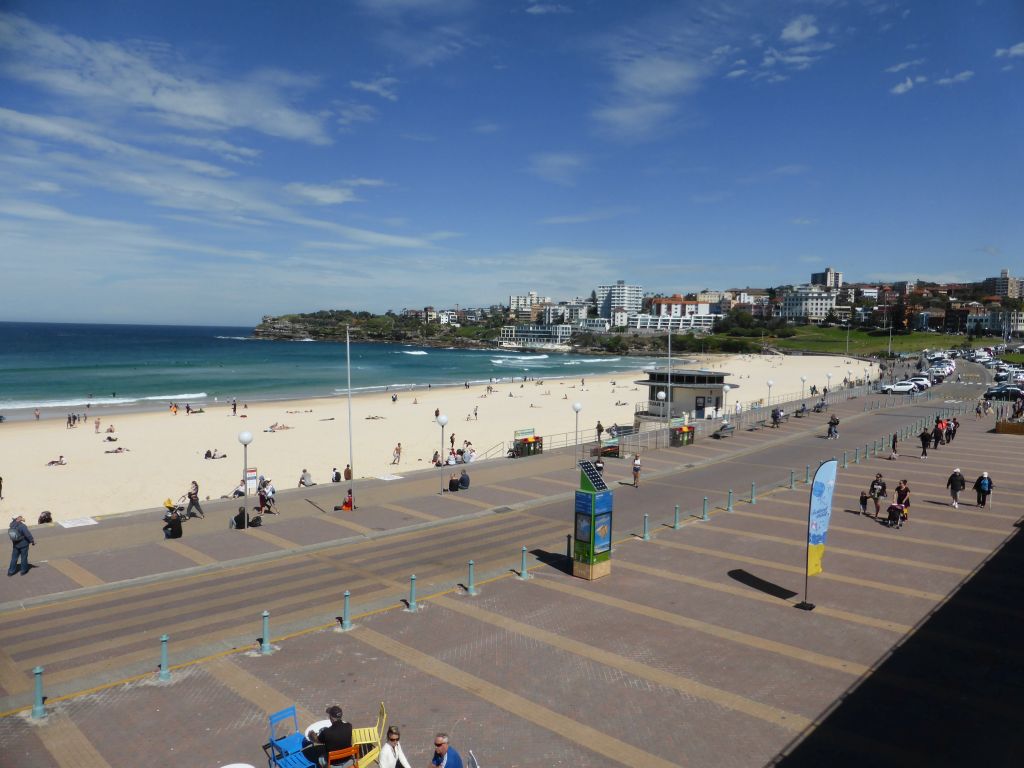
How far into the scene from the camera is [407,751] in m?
7.83

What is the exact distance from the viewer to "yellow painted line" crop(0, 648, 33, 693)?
9191 mm

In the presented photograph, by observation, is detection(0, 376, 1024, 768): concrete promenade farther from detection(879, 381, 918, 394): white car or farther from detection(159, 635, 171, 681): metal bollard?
detection(879, 381, 918, 394): white car

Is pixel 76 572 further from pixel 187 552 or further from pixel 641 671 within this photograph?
pixel 641 671

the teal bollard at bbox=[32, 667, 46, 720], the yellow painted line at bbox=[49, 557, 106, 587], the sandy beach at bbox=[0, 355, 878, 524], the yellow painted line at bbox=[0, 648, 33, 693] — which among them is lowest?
the sandy beach at bbox=[0, 355, 878, 524]

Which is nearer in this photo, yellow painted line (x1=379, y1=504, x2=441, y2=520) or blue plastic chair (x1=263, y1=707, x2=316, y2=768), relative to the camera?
blue plastic chair (x1=263, y1=707, x2=316, y2=768)

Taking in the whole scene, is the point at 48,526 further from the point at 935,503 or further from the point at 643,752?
the point at 935,503

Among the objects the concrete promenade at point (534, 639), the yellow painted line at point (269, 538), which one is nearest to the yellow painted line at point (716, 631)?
the concrete promenade at point (534, 639)

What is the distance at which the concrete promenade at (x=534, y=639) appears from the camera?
26.7ft

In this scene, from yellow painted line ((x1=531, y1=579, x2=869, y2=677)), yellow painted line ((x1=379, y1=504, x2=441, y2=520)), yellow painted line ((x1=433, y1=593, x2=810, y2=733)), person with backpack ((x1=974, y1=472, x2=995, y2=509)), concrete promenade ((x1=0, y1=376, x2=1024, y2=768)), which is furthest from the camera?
person with backpack ((x1=974, y1=472, x2=995, y2=509))

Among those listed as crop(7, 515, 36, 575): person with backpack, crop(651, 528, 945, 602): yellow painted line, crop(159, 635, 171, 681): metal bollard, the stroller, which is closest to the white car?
the stroller

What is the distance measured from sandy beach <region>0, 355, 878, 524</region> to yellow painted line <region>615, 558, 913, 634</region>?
11.1 meters

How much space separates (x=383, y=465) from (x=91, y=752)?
24.6m

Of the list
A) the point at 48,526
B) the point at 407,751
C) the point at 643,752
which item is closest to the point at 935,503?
the point at 643,752

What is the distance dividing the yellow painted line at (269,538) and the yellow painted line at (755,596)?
7710 mm
